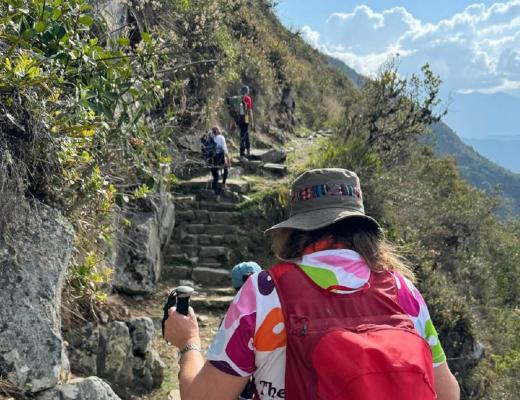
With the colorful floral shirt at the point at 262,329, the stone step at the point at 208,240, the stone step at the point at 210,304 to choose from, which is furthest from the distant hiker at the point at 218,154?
the colorful floral shirt at the point at 262,329

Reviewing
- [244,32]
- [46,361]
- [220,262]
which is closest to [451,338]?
[220,262]

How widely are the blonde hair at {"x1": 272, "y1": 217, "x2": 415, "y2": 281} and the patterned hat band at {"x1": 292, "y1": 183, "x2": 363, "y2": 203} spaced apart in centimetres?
11

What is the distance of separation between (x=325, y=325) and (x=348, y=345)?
9cm

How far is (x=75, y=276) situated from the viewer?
4.61 m

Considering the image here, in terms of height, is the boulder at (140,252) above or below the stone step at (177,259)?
above

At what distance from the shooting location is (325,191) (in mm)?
1766

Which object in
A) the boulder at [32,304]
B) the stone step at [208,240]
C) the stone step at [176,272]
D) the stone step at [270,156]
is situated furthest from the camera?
the stone step at [270,156]

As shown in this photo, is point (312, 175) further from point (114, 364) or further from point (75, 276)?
point (114, 364)

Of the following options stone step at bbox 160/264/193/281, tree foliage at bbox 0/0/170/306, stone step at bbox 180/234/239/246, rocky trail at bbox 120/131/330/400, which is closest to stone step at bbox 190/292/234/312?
rocky trail at bbox 120/131/330/400

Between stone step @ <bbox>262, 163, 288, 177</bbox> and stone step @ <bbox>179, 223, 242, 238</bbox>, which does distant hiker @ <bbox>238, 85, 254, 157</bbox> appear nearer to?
stone step @ <bbox>262, 163, 288, 177</bbox>

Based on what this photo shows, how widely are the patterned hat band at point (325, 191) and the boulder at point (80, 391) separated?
8.74 ft

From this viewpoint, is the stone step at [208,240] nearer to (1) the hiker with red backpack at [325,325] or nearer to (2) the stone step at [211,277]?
(2) the stone step at [211,277]

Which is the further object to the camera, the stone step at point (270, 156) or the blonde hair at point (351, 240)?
the stone step at point (270, 156)

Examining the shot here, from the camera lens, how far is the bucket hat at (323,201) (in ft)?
5.54
